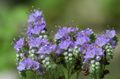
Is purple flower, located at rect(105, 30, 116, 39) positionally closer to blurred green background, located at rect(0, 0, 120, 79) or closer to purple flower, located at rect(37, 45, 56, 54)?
purple flower, located at rect(37, 45, 56, 54)

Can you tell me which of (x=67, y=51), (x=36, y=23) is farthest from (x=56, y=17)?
(x=67, y=51)

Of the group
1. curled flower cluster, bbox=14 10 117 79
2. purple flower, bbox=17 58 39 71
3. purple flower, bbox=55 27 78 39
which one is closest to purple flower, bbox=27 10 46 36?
curled flower cluster, bbox=14 10 117 79

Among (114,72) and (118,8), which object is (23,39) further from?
(118,8)

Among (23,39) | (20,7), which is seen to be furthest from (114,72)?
(23,39)

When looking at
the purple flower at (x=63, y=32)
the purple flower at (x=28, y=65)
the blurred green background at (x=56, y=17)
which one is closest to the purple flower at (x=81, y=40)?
the purple flower at (x=63, y=32)

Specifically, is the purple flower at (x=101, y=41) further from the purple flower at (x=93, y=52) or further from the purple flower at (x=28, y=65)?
the purple flower at (x=28, y=65)
